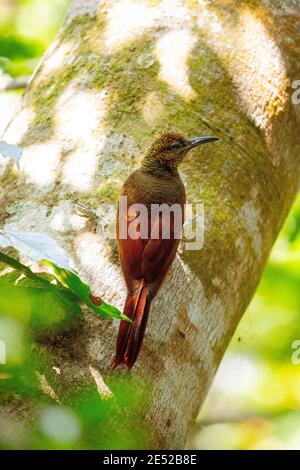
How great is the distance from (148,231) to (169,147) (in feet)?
1.43

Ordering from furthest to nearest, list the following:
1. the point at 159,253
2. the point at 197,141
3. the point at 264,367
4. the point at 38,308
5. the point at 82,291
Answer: the point at 264,367 → the point at 197,141 → the point at 159,253 → the point at 38,308 → the point at 82,291

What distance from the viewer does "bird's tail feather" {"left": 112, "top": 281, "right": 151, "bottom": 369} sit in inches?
96.2

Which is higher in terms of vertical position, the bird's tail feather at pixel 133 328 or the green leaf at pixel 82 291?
the green leaf at pixel 82 291

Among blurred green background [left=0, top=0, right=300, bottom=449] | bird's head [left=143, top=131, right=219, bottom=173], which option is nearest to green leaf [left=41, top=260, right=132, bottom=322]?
bird's head [left=143, top=131, right=219, bottom=173]

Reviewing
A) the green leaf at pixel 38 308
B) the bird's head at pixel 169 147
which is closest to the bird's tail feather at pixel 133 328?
the green leaf at pixel 38 308

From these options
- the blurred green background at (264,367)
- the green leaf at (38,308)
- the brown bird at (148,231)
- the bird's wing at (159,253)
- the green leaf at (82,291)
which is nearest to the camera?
the green leaf at (82,291)

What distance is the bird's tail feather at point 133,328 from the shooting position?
8.02ft

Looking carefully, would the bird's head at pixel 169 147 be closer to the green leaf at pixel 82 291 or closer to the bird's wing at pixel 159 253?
the bird's wing at pixel 159 253

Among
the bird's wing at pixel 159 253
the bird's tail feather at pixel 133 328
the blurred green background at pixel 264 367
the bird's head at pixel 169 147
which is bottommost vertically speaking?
the blurred green background at pixel 264 367

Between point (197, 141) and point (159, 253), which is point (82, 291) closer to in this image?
point (159, 253)

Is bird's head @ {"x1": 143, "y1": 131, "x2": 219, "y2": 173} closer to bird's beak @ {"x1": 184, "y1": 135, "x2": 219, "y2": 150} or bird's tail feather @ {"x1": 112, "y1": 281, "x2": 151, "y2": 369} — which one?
bird's beak @ {"x1": 184, "y1": 135, "x2": 219, "y2": 150}

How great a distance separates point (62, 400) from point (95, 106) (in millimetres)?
1370

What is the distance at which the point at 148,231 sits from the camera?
9.87ft

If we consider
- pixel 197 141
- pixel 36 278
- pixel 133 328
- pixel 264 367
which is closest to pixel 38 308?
pixel 36 278
